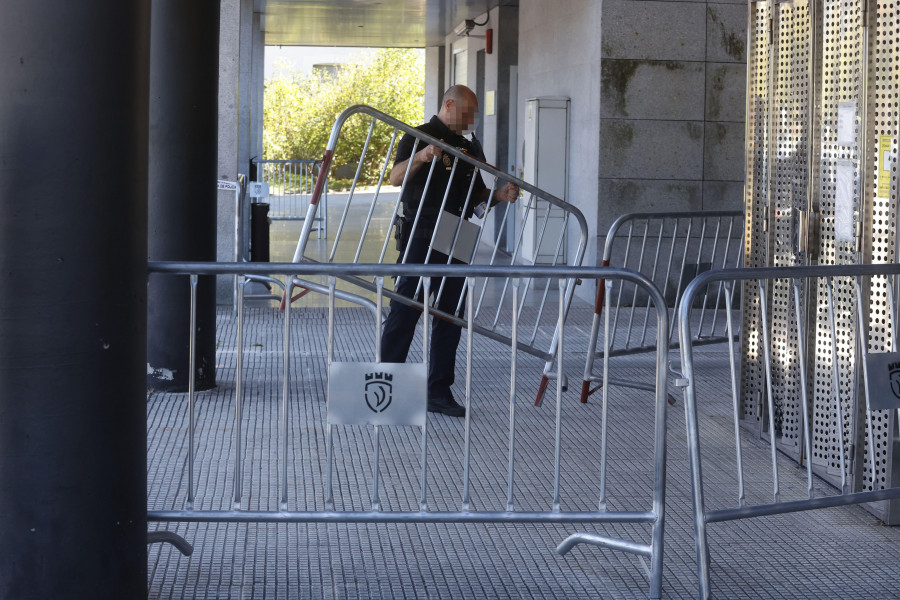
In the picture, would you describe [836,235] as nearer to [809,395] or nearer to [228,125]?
[809,395]

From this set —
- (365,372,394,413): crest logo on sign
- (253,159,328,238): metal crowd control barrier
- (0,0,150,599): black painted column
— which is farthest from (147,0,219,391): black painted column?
(253,159,328,238): metal crowd control barrier

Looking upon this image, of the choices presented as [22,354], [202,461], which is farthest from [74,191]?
[202,461]

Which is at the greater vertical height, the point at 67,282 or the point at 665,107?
the point at 665,107

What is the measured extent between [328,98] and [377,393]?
42983 mm

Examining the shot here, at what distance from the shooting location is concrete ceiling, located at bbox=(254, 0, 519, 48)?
2038cm

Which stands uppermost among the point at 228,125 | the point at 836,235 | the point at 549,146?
the point at 549,146

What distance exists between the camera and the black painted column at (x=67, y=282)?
10.3 feet

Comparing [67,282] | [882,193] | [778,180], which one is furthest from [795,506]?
[67,282]

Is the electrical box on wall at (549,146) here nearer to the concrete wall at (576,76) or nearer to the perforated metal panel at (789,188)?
the concrete wall at (576,76)

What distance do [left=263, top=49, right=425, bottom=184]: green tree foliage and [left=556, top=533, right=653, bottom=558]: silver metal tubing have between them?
39.2m

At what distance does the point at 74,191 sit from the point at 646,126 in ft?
30.2

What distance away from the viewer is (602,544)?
436 cm

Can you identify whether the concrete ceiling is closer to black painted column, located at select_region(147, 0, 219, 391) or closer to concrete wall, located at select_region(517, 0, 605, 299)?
concrete wall, located at select_region(517, 0, 605, 299)

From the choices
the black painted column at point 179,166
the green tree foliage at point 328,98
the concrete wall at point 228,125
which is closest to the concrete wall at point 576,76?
the concrete wall at point 228,125
